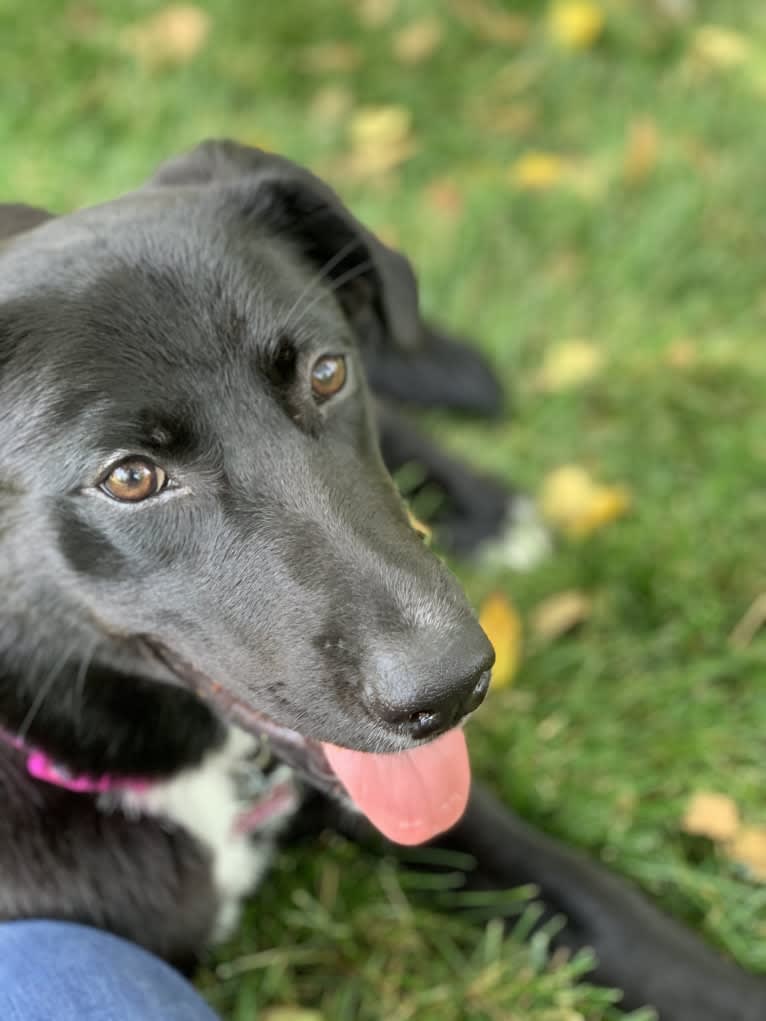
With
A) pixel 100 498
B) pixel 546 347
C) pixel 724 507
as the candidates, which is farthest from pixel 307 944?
pixel 546 347

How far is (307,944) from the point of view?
213 centimetres

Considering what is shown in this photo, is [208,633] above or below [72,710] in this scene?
above

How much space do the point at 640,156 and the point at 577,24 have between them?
793mm

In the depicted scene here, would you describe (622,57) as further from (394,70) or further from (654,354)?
(654,354)

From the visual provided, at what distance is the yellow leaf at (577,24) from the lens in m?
3.97

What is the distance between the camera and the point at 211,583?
146cm

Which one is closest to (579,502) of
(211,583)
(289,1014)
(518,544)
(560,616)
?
(518,544)

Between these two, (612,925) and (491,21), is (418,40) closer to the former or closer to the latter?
(491,21)

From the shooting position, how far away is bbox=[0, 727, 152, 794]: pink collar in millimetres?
1744

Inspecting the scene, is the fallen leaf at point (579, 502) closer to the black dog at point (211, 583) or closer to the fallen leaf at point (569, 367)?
the fallen leaf at point (569, 367)

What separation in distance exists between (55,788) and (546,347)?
2053mm

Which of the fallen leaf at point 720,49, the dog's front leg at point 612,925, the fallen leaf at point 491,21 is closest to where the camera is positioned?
the dog's front leg at point 612,925

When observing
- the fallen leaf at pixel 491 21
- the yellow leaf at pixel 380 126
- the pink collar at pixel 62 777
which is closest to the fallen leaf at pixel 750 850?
the pink collar at pixel 62 777

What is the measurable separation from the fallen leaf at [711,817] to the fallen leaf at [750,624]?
429 mm
